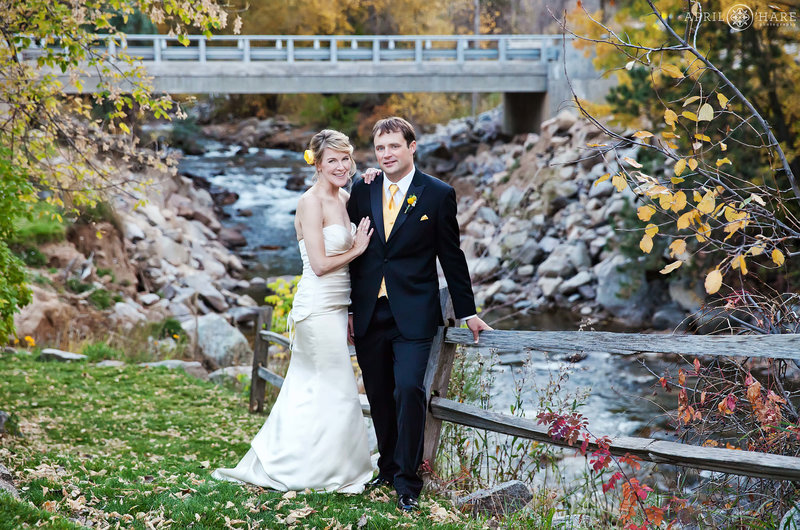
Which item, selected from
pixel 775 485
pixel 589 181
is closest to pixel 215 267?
pixel 589 181

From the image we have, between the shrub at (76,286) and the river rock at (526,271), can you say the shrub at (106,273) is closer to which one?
the shrub at (76,286)

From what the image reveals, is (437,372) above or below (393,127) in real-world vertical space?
below

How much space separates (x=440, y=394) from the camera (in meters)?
4.35

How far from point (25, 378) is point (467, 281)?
578 centimetres

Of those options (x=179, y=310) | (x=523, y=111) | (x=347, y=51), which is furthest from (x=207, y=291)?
(x=523, y=111)

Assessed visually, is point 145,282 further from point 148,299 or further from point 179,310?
point 179,310

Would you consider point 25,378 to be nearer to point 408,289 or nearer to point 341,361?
point 341,361

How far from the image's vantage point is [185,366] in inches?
372

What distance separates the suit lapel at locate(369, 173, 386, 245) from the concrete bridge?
2020 centimetres

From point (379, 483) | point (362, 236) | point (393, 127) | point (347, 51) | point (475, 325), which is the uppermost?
point (347, 51)

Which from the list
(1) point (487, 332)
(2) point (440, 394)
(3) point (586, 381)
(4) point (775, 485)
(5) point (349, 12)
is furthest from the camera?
(5) point (349, 12)

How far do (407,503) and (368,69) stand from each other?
844 inches

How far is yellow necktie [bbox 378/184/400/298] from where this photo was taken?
4141mm

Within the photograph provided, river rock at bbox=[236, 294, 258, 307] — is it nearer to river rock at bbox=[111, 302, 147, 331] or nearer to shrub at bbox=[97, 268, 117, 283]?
shrub at bbox=[97, 268, 117, 283]
